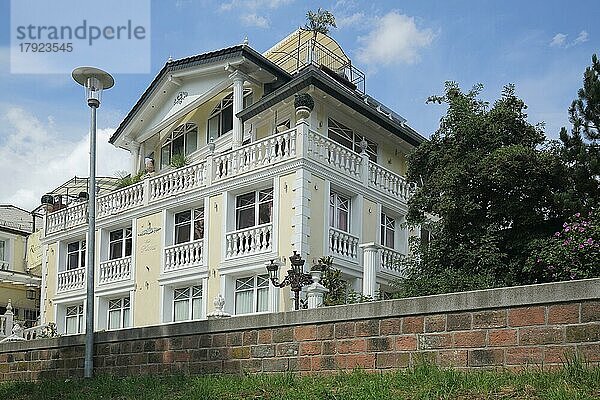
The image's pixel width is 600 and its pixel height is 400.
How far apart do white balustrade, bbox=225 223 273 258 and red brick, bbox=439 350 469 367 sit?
11.4m

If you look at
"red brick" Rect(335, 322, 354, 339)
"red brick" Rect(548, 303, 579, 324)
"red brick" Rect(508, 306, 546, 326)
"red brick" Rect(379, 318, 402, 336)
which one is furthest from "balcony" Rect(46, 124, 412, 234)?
"red brick" Rect(548, 303, 579, 324)

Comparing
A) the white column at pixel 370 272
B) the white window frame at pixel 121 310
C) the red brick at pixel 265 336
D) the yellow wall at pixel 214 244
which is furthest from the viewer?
the white window frame at pixel 121 310

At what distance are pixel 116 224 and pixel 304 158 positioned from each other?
8.33 metres

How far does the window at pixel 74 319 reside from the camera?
86.1 ft

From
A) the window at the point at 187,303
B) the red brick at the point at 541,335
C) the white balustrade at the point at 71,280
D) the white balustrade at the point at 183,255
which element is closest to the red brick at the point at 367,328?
the red brick at the point at 541,335

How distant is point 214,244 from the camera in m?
20.7

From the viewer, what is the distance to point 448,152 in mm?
16656

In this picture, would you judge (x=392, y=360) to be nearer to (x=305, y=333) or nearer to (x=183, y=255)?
(x=305, y=333)

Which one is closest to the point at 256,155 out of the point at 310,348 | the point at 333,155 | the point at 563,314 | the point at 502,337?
the point at 333,155

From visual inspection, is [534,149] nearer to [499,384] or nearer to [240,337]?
[240,337]

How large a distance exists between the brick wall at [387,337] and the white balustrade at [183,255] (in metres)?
8.49

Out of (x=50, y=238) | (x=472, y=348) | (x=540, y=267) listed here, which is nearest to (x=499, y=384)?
(x=472, y=348)

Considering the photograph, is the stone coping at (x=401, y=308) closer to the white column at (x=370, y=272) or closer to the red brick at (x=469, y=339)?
the red brick at (x=469, y=339)

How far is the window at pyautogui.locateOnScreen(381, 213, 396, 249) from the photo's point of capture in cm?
2206
